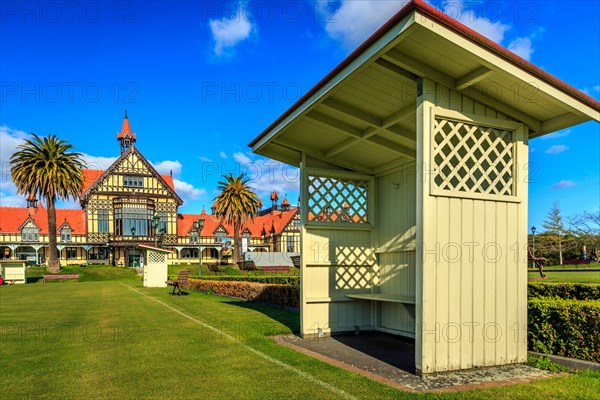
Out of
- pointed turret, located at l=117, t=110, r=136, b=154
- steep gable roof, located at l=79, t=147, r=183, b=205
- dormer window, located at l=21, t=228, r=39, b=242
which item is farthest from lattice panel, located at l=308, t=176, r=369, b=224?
dormer window, located at l=21, t=228, r=39, b=242

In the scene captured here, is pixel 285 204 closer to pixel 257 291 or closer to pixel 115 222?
pixel 115 222

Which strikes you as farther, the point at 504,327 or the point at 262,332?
the point at 262,332

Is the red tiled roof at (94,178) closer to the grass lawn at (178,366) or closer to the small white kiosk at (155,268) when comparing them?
the small white kiosk at (155,268)

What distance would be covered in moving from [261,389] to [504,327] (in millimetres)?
3444

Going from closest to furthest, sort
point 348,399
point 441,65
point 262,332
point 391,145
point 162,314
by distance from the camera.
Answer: point 348,399, point 441,65, point 391,145, point 262,332, point 162,314

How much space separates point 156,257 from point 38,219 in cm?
4217

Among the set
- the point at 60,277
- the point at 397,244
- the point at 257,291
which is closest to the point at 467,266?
the point at 397,244

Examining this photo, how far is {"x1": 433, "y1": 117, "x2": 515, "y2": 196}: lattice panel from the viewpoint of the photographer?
5.92 metres

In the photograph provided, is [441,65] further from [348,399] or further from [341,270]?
[341,270]

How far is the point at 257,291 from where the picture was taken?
16094 millimetres

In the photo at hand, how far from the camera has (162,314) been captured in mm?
12266

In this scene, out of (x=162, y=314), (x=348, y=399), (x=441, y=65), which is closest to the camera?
(x=348, y=399)

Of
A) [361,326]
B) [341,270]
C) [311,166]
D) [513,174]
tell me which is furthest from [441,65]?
[361,326]

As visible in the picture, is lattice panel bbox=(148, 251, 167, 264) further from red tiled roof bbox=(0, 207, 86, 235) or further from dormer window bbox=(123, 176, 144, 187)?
red tiled roof bbox=(0, 207, 86, 235)
